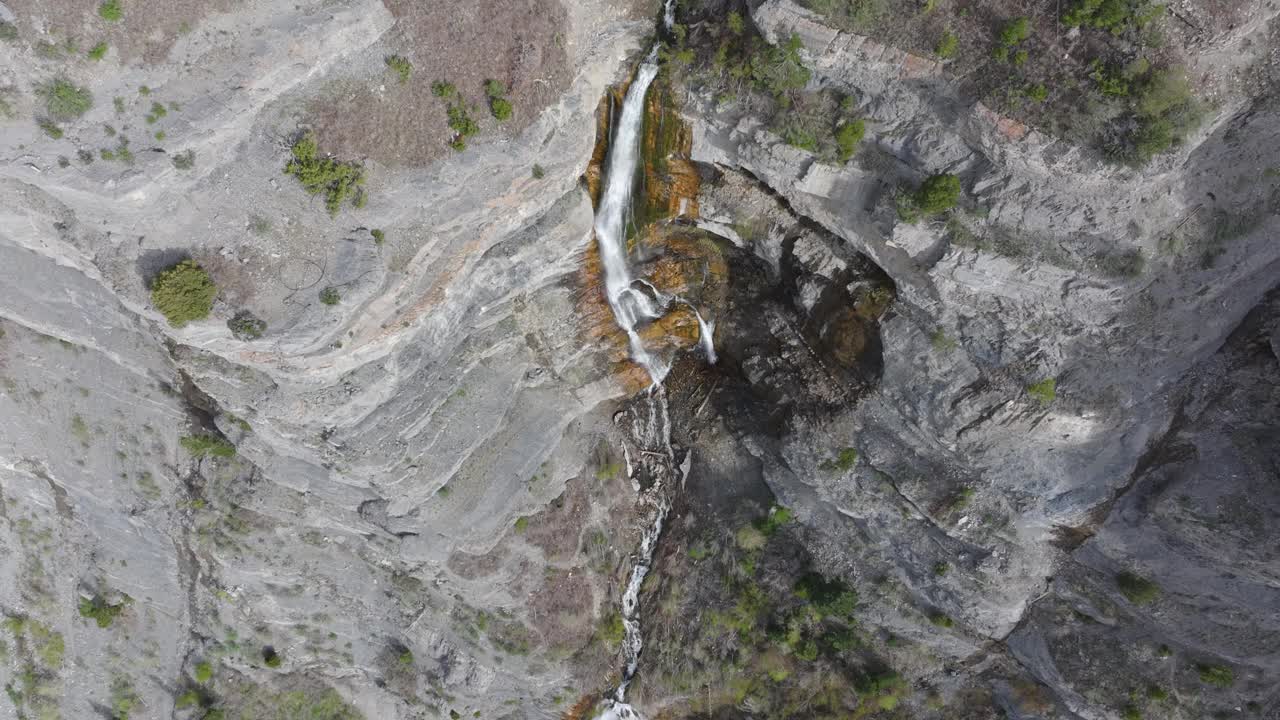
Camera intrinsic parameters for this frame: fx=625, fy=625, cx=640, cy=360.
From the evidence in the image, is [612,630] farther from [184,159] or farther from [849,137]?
[184,159]

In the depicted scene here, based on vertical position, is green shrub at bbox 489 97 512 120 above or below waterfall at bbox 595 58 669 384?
above

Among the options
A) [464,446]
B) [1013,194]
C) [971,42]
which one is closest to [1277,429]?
[1013,194]

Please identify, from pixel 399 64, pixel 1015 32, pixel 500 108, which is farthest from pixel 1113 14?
pixel 399 64

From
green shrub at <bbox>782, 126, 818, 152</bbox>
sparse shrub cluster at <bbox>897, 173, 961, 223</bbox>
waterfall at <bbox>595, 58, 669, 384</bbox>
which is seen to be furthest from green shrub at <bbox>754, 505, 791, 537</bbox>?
green shrub at <bbox>782, 126, 818, 152</bbox>

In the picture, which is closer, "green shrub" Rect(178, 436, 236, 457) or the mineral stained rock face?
the mineral stained rock face

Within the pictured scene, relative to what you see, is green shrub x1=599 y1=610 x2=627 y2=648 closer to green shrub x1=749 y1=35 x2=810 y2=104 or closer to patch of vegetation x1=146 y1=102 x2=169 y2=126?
green shrub x1=749 y1=35 x2=810 y2=104

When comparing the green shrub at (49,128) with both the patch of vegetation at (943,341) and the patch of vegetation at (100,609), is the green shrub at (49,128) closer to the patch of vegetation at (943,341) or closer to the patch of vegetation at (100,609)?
the patch of vegetation at (100,609)
